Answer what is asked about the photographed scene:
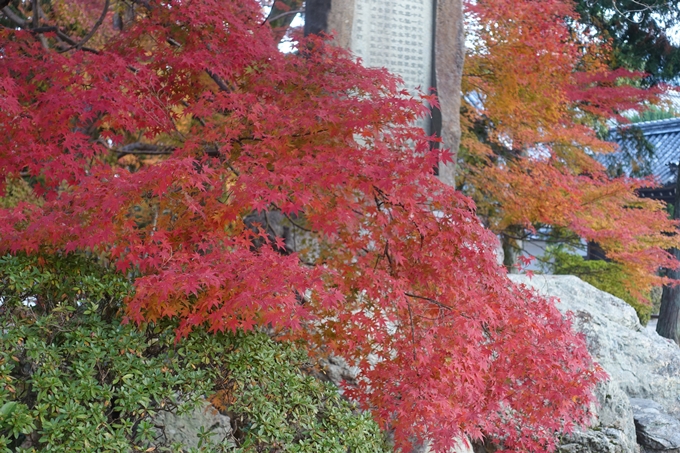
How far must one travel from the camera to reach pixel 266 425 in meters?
3.26

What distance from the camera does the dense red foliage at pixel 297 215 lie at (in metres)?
3.21

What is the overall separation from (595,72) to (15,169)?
8173 mm

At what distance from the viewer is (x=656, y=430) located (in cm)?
596

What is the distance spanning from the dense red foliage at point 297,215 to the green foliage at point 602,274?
7121 mm

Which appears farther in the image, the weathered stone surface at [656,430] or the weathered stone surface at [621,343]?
the weathered stone surface at [621,343]

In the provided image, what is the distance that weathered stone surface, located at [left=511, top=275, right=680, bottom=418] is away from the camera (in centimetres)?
671

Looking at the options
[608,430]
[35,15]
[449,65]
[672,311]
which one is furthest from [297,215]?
[672,311]

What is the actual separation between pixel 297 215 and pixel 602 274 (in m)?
8.80

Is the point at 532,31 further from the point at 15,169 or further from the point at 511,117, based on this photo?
the point at 15,169


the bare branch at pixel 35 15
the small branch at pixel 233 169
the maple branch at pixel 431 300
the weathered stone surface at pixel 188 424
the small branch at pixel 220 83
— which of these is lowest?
the weathered stone surface at pixel 188 424

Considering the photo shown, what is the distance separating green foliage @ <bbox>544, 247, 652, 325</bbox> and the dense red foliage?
7.12m

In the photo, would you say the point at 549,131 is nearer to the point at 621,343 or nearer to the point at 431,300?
the point at 621,343

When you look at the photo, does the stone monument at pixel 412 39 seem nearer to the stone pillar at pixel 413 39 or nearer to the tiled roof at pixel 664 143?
the stone pillar at pixel 413 39

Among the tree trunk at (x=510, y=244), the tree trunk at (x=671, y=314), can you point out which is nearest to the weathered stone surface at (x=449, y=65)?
the tree trunk at (x=510, y=244)
